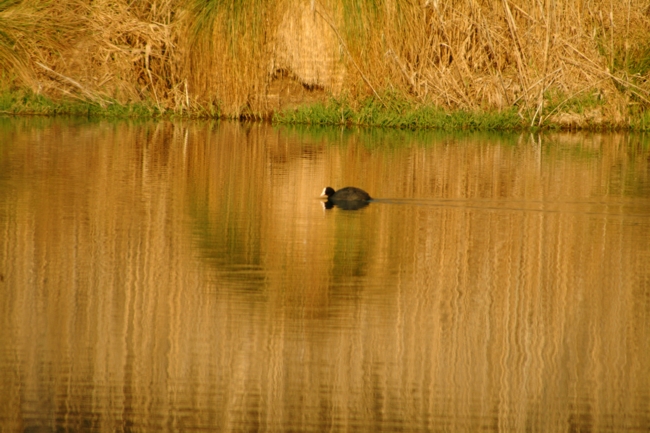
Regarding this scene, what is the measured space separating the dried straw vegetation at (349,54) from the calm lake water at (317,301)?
7.26 meters

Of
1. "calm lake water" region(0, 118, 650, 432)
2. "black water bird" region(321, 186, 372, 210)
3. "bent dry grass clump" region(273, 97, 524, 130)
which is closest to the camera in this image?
"calm lake water" region(0, 118, 650, 432)

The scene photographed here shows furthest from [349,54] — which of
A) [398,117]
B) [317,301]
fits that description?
[317,301]

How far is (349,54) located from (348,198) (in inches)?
397

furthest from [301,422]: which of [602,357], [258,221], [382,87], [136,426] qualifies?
[382,87]

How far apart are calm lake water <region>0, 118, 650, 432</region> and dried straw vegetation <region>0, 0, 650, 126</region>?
726 centimetres

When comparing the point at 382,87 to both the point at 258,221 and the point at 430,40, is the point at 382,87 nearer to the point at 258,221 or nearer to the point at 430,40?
the point at 430,40

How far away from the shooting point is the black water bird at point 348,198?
10.8m

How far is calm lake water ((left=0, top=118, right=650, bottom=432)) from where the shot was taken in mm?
5367

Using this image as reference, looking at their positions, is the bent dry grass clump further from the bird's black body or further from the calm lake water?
the bird's black body

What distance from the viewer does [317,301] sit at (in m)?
7.04

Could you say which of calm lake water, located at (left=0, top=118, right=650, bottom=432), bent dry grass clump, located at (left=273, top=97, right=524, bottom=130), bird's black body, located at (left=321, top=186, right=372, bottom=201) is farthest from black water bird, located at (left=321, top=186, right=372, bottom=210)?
bent dry grass clump, located at (left=273, top=97, right=524, bottom=130)

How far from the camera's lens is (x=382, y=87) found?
20641 millimetres

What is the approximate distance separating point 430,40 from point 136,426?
1626 cm

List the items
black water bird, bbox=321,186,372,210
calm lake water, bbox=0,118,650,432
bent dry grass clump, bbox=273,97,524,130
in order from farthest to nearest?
bent dry grass clump, bbox=273,97,524,130
black water bird, bbox=321,186,372,210
calm lake water, bbox=0,118,650,432
